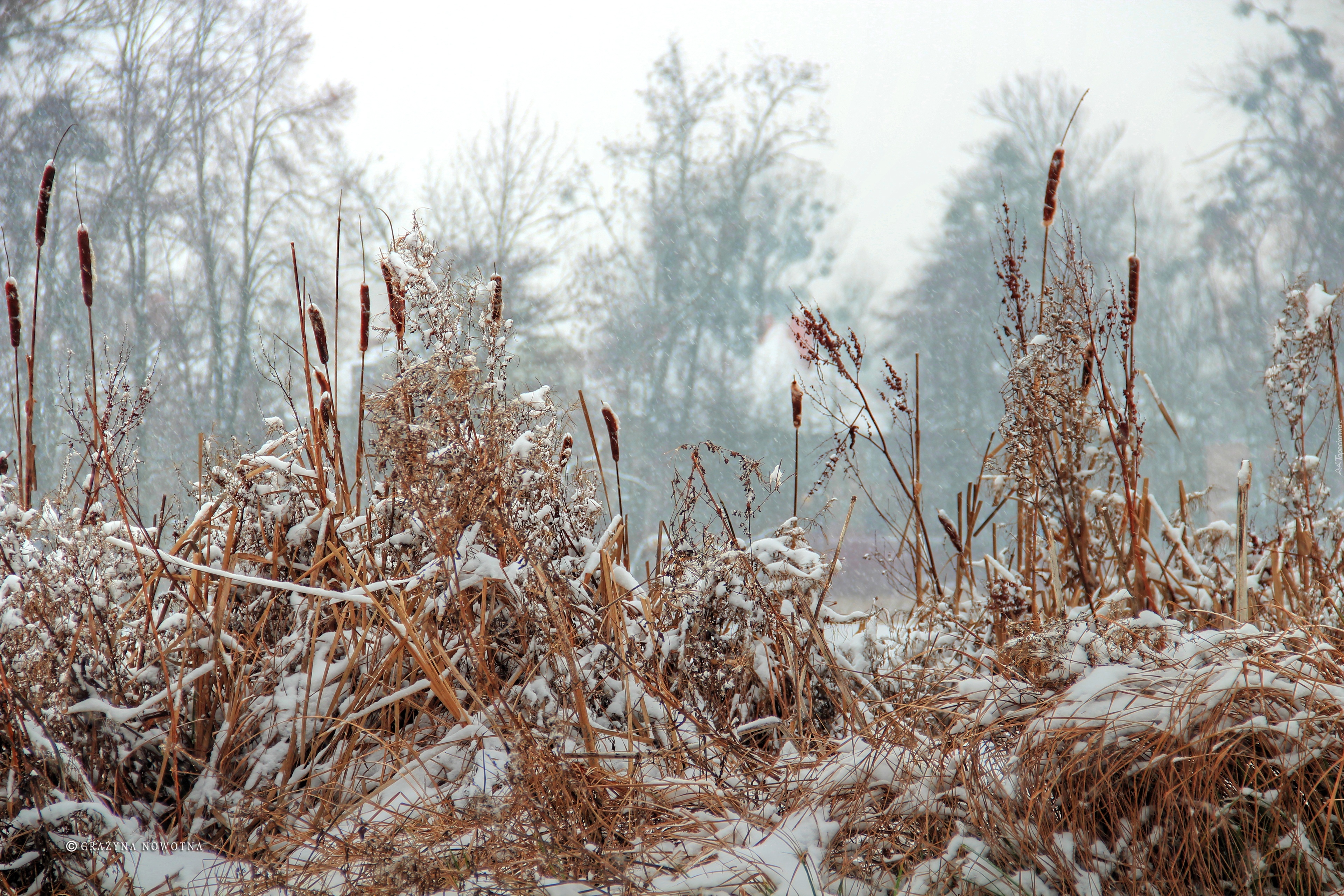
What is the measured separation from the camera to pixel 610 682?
1.12m

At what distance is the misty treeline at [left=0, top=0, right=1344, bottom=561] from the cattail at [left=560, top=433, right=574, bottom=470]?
3715 mm

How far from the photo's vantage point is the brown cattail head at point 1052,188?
136cm

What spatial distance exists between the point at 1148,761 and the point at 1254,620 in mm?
763

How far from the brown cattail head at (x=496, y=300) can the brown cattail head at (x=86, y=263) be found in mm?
479

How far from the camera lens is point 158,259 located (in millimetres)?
5230

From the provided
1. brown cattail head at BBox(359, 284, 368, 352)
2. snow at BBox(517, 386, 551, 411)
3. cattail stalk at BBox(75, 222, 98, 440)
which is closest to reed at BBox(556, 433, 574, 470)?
snow at BBox(517, 386, 551, 411)

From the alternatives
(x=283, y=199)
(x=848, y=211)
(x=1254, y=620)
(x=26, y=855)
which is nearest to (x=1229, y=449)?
(x=848, y=211)

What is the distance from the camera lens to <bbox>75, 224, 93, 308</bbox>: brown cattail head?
39.8 inches

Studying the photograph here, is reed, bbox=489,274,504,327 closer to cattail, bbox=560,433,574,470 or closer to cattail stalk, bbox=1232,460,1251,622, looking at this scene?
cattail, bbox=560,433,574,470

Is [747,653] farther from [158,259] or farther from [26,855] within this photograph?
[158,259]

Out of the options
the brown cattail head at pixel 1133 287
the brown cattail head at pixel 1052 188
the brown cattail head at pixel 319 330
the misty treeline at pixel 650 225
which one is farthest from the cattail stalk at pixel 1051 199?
the misty treeline at pixel 650 225

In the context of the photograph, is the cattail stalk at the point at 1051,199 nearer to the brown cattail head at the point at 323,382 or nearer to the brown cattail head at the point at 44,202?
the brown cattail head at the point at 323,382

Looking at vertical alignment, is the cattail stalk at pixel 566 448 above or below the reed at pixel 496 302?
below

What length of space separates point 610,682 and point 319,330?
0.67 m
